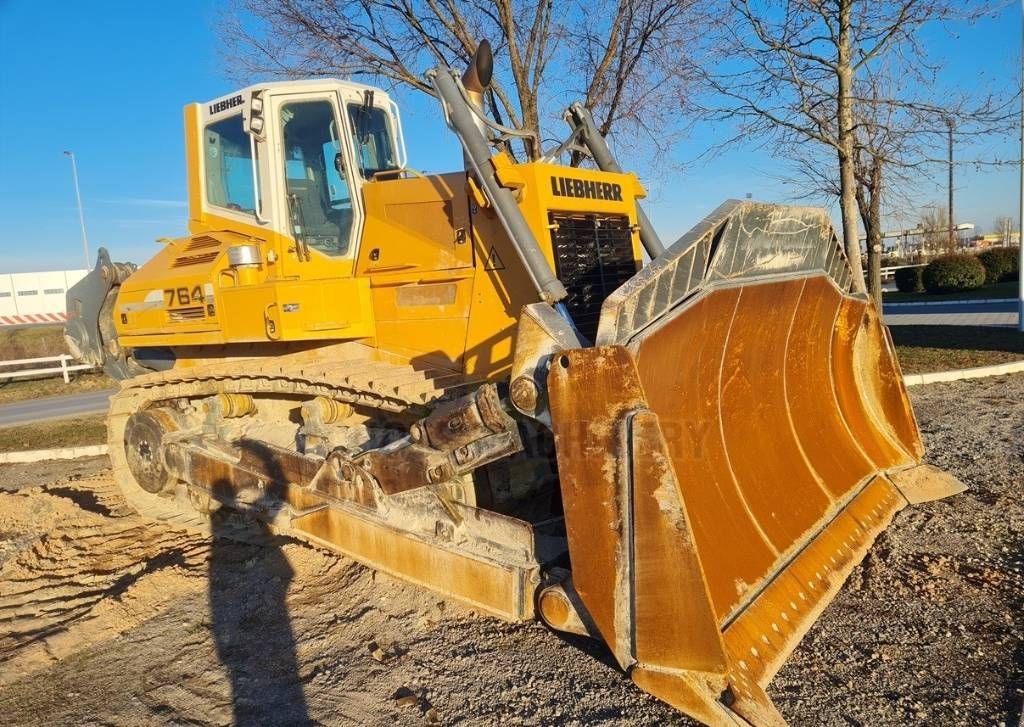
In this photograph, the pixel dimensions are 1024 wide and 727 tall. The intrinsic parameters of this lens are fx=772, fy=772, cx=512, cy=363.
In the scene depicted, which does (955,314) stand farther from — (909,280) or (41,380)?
(41,380)

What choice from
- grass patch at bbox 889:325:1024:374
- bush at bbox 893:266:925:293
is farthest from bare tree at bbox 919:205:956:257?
grass patch at bbox 889:325:1024:374

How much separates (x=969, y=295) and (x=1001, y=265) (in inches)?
214

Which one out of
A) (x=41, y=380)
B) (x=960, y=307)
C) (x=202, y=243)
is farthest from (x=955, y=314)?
(x=41, y=380)

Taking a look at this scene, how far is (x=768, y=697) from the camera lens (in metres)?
3.01

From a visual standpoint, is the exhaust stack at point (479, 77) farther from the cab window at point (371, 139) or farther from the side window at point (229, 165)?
the side window at point (229, 165)

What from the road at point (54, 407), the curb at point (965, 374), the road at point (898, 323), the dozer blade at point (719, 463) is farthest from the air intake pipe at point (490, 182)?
the road at point (898, 323)

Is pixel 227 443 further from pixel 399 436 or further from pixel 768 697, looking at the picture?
pixel 768 697

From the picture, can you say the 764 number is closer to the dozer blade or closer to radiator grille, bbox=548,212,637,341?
radiator grille, bbox=548,212,637,341

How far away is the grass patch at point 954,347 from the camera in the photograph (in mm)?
11023

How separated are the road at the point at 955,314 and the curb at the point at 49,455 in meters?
15.9

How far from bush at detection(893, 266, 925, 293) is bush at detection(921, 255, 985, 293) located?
1.83m

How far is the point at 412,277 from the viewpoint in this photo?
4816mm

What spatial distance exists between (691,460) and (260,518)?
116 inches

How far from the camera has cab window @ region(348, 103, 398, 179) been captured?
5.20m
